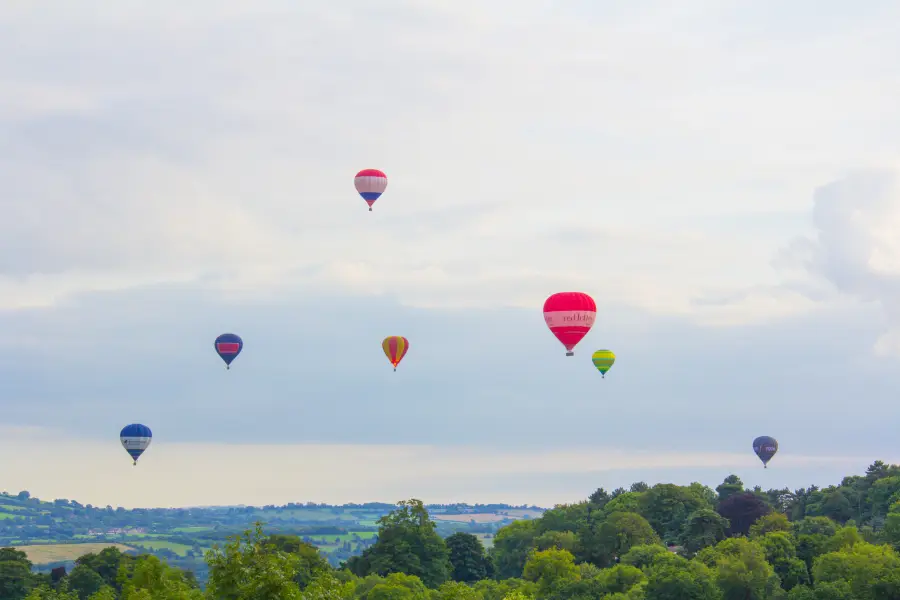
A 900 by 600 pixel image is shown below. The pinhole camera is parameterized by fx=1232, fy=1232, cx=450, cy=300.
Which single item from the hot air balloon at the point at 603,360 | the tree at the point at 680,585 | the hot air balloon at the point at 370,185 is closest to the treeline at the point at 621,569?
the tree at the point at 680,585

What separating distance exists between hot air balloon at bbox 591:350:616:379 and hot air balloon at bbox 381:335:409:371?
31083mm

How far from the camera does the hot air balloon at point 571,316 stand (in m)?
152

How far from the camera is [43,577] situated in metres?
187

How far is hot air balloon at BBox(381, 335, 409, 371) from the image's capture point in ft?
621

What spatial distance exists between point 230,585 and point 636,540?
13458 cm

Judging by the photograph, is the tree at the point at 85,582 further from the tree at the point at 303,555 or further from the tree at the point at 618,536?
the tree at the point at 618,536

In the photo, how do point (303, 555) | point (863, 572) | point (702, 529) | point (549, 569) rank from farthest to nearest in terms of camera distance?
point (702, 529) → point (303, 555) → point (549, 569) → point (863, 572)

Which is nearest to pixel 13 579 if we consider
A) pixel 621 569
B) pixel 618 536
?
pixel 621 569

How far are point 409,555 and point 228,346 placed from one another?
43331 millimetres

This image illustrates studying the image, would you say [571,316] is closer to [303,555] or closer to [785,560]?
[785,560]

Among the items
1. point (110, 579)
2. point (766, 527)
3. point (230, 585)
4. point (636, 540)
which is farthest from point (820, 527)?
point (230, 585)

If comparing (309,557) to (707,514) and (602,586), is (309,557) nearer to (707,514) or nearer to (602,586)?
(602,586)

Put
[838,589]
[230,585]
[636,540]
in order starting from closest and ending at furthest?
[230,585] → [838,589] → [636,540]

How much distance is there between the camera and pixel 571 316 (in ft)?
498
